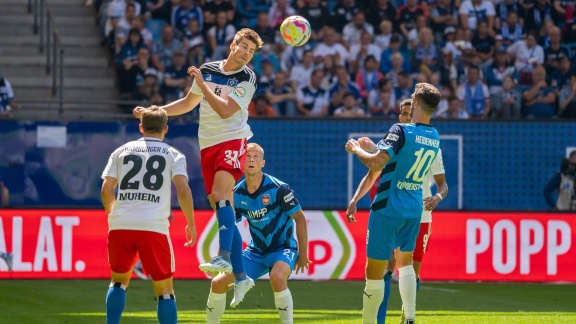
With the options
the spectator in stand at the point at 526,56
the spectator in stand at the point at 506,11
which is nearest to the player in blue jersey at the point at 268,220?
the spectator in stand at the point at 526,56

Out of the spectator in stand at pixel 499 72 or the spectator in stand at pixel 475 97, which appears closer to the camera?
the spectator in stand at pixel 475 97

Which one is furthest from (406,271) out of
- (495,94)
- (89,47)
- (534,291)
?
(89,47)

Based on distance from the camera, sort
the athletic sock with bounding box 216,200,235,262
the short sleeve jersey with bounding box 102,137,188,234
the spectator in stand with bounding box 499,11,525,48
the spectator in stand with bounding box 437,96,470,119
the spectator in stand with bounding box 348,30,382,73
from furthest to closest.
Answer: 1. the spectator in stand with bounding box 499,11,525,48
2. the spectator in stand with bounding box 348,30,382,73
3. the spectator in stand with bounding box 437,96,470,119
4. the athletic sock with bounding box 216,200,235,262
5. the short sleeve jersey with bounding box 102,137,188,234

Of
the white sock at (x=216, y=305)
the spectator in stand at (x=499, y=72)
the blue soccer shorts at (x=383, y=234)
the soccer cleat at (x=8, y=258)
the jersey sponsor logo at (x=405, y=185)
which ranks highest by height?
the spectator in stand at (x=499, y=72)

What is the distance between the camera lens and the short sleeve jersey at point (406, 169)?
9.35 m

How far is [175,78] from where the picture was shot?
19.9m

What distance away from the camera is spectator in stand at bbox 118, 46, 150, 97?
20.1 m

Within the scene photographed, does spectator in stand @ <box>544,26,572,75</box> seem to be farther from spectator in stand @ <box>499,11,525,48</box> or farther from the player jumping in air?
the player jumping in air

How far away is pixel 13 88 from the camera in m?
20.8

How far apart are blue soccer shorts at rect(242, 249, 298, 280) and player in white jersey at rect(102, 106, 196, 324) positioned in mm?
1397

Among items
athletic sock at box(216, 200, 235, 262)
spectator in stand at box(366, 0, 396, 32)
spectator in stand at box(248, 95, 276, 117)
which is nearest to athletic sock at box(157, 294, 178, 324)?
athletic sock at box(216, 200, 235, 262)

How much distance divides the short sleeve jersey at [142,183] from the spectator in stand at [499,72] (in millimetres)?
12244

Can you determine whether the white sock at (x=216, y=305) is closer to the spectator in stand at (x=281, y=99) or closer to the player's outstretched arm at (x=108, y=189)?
the player's outstretched arm at (x=108, y=189)

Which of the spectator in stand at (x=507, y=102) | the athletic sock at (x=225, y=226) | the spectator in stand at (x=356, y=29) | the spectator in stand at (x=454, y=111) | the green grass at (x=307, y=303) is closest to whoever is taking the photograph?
the athletic sock at (x=225, y=226)
